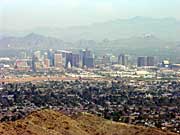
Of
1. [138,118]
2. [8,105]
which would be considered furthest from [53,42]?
[138,118]

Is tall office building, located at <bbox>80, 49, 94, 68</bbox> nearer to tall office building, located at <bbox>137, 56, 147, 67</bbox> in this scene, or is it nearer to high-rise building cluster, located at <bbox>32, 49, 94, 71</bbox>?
high-rise building cluster, located at <bbox>32, 49, 94, 71</bbox>

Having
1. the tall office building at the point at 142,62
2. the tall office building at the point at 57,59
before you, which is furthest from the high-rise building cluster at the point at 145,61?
the tall office building at the point at 57,59

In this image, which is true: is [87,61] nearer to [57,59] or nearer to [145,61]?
[57,59]

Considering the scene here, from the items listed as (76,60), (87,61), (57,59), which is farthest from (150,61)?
(57,59)

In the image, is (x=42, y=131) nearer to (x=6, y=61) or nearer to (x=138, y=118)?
(x=138, y=118)

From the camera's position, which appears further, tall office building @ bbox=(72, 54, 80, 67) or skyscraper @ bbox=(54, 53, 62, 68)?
skyscraper @ bbox=(54, 53, 62, 68)

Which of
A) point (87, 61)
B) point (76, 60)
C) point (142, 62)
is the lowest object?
point (142, 62)

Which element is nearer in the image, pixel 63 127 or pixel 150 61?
pixel 63 127

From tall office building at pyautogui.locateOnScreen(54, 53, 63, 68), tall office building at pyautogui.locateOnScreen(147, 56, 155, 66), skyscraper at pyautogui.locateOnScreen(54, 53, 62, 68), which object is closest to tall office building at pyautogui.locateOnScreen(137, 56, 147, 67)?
tall office building at pyautogui.locateOnScreen(147, 56, 155, 66)
